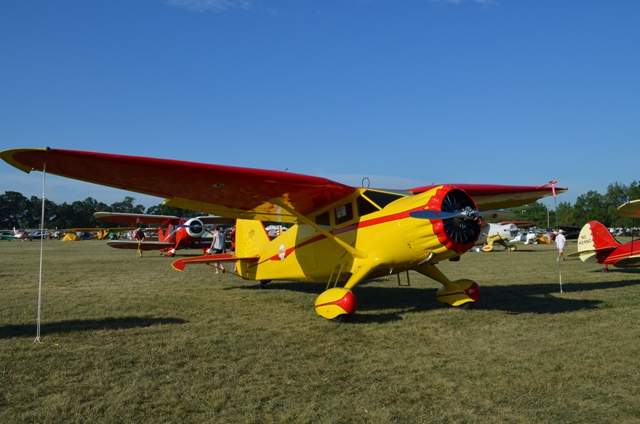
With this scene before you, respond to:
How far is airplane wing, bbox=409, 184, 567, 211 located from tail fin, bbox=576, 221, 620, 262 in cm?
600

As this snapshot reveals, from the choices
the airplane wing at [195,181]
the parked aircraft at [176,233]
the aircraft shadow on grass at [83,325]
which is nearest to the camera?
the airplane wing at [195,181]

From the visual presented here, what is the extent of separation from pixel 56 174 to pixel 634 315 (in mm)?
8783

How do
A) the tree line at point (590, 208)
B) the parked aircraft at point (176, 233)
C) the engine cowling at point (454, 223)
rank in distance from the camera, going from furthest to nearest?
1. the tree line at point (590, 208)
2. the parked aircraft at point (176, 233)
3. the engine cowling at point (454, 223)

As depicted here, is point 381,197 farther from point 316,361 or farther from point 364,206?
point 316,361

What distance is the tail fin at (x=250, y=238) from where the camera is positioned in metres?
11.5

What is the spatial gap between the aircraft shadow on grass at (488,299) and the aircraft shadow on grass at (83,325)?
307cm

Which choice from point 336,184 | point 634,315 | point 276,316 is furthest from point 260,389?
point 634,315

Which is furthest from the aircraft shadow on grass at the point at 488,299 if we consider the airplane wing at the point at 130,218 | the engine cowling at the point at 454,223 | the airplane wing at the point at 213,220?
the airplane wing at the point at 213,220

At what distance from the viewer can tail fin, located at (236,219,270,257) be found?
11500mm

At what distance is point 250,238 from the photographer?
1174cm

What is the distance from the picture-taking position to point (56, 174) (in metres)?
6.11

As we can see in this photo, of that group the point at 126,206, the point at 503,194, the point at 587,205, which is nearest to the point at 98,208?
the point at 126,206

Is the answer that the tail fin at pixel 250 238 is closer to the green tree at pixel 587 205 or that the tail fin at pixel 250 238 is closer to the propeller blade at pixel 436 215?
the propeller blade at pixel 436 215

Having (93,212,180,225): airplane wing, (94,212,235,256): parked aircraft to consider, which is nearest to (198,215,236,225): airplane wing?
(94,212,235,256): parked aircraft
